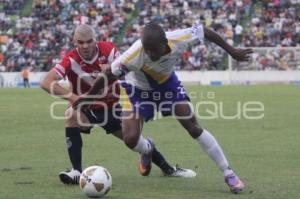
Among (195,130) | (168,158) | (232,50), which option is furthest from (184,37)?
(168,158)

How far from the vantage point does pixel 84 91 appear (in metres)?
Answer: 9.59

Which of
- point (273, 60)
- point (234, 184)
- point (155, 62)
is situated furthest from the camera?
point (273, 60)

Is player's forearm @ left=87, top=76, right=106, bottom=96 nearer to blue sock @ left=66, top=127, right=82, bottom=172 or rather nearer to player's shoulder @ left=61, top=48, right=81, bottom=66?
player's shoulder @ left=61, top=48, right=81, bottom=66

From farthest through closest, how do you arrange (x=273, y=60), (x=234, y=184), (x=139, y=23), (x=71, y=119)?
(x=139, y=23), (x=273, y=60), (x=71, y=119), (x=234, y=184)

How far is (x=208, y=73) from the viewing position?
45.4m

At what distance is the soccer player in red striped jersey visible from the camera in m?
9.11

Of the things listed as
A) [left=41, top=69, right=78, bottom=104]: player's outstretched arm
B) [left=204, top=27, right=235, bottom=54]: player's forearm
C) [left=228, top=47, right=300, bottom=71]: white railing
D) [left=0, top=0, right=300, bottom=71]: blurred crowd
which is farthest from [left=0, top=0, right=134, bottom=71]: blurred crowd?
[left=204, top=27, right=235, bottom=54]: player's forearm

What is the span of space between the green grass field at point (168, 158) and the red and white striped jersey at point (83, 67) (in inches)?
50.6

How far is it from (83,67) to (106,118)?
2.58ft

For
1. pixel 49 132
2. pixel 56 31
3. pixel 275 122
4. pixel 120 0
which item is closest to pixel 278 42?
pixel 120 0

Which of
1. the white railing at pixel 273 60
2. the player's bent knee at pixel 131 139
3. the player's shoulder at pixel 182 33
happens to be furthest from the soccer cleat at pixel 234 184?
the white railing at pixel 273 60

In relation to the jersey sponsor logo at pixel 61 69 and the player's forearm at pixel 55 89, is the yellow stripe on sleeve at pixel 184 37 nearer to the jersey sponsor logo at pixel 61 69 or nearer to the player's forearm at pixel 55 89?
the player's forearm at pixel 55 89

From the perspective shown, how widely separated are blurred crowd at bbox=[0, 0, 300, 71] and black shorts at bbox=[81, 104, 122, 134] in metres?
36.5

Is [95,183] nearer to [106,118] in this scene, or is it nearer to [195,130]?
[195,130]
